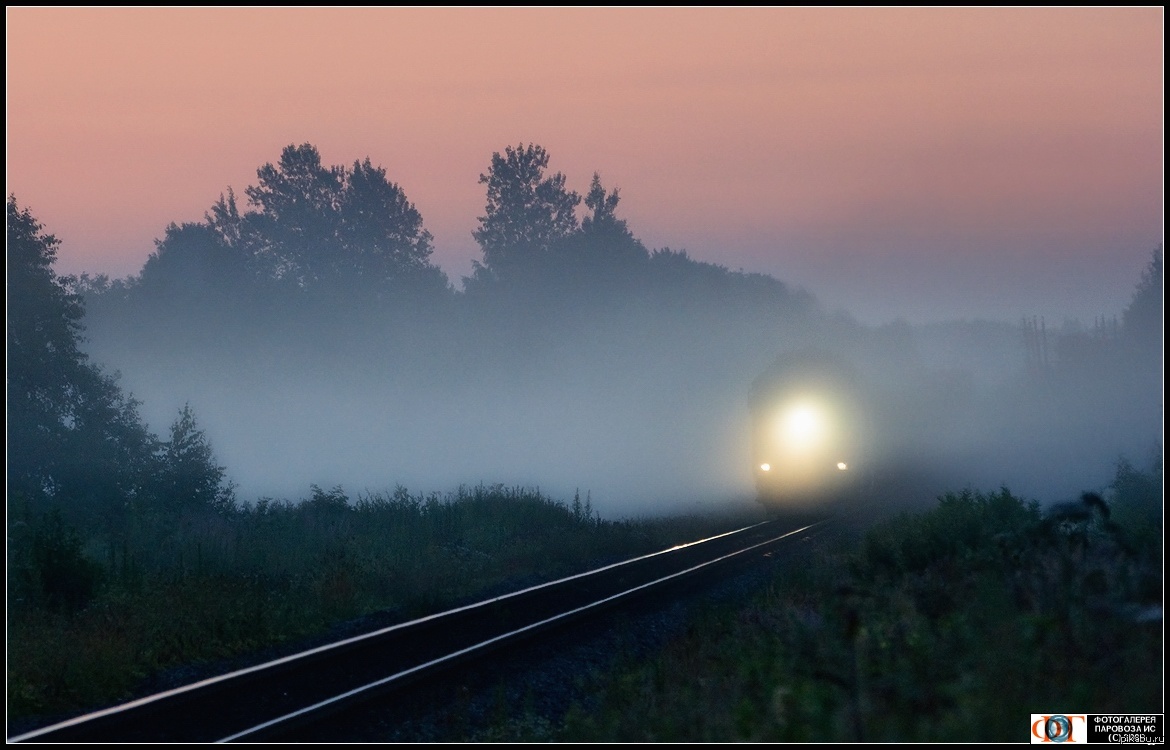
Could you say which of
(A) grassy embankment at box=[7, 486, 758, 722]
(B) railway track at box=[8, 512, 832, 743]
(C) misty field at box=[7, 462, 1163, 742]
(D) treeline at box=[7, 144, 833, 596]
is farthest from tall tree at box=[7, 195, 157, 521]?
(D) treeline at box=[7, 144, 833, 596]

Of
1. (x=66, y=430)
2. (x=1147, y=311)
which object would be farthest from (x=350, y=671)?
(x=1147, y=311)

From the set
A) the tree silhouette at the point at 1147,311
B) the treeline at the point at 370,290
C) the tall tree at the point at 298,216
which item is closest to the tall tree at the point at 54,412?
the treeline at the point at 370,290

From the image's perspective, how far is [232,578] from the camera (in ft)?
51.5

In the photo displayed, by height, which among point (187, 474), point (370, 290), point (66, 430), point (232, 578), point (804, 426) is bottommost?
point (232, 578)

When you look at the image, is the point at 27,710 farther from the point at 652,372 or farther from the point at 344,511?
the point at 652,372

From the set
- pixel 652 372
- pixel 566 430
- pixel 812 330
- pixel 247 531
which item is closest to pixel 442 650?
pixel 247 531

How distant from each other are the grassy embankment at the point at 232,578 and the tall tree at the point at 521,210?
163ft

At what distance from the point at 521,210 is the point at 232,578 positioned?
201ft

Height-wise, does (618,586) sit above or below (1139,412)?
below

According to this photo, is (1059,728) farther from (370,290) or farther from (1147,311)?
(1147,311)

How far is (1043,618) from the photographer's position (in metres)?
7.12

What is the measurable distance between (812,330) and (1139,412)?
2785 cm

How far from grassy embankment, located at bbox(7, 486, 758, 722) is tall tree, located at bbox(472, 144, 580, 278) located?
4983 centimetres

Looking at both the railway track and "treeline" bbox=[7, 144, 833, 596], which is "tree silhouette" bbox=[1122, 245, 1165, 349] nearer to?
"treeline" bbox=[7, 144, 833, 596]
